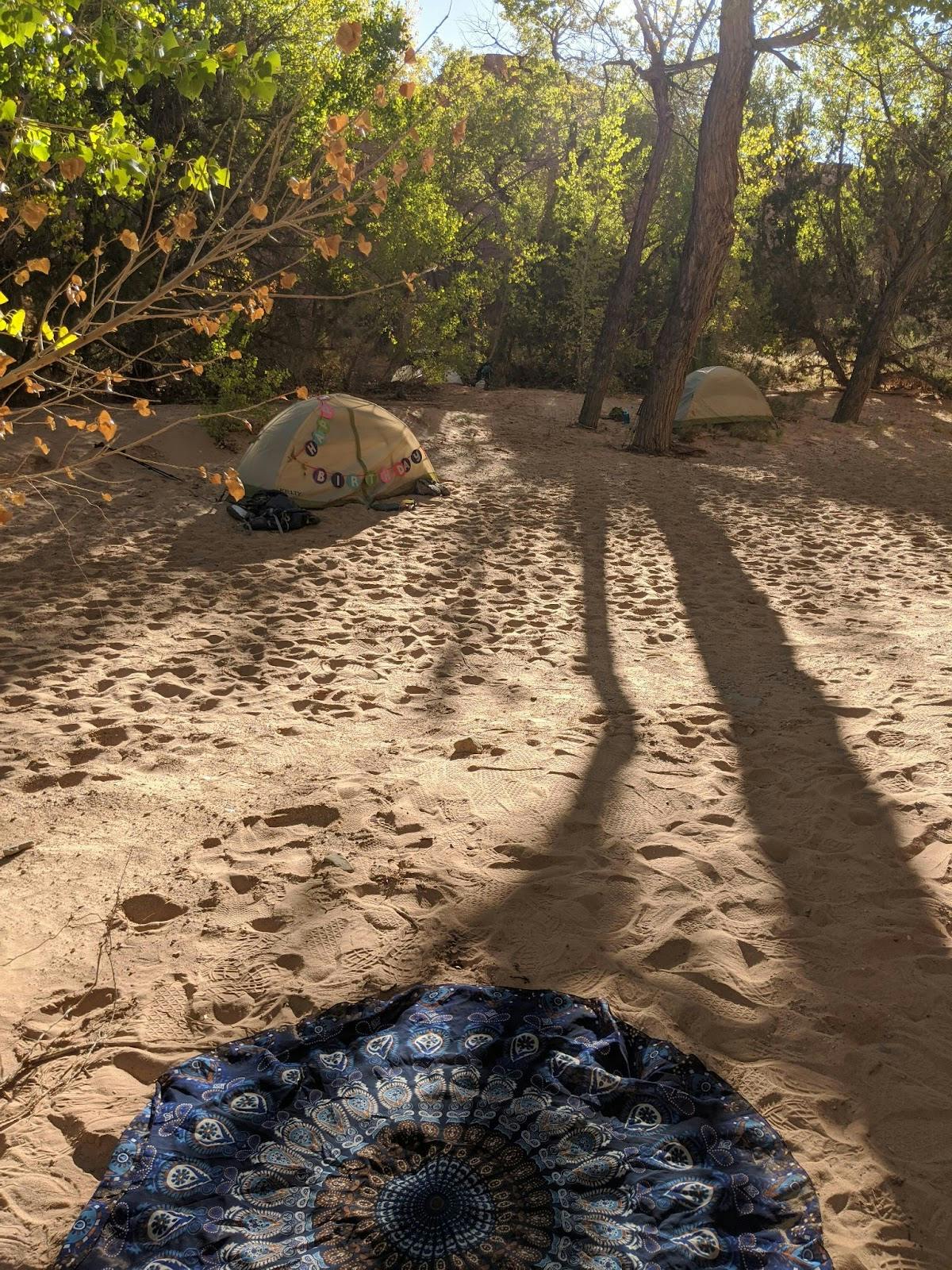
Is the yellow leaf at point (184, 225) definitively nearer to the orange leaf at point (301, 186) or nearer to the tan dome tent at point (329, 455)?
the orange leaf at point (301, 186)

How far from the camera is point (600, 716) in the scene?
458cm

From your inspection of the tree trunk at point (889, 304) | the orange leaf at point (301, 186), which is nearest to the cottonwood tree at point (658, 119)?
the tree trunk at point (889, 304)

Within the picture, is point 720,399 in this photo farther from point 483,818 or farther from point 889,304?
point 483,818

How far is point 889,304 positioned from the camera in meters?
14.0

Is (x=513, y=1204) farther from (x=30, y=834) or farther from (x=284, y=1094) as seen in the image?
(x=30, y=834)

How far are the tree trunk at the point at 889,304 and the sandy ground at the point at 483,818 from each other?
8.29m

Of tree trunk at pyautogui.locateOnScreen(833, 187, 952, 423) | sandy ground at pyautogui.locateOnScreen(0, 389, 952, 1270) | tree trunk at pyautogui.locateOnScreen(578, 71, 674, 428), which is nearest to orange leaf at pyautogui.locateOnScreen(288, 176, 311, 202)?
sandy ground at pyautogui.locateOnScreen(0, 389, 952, 1270)

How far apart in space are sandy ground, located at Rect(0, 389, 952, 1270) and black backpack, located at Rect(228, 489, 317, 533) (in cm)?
48

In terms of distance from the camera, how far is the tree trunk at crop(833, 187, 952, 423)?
13.1 meters

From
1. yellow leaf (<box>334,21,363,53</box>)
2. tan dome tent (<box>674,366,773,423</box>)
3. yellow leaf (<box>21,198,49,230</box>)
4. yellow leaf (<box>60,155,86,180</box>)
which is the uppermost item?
yellow leaf (<box>334,21,363,53</box>)

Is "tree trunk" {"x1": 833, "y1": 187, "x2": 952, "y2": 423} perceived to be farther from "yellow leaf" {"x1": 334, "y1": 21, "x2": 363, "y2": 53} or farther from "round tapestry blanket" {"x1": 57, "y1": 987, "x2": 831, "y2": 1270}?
"round tapestry blanket" {"x1": 57, "y1": 987, "x2": 831, "y2": 1270}

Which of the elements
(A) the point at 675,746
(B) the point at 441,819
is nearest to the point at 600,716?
(A) the point at 675,746

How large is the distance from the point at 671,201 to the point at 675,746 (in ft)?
60.0

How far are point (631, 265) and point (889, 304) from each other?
444 centimetres
